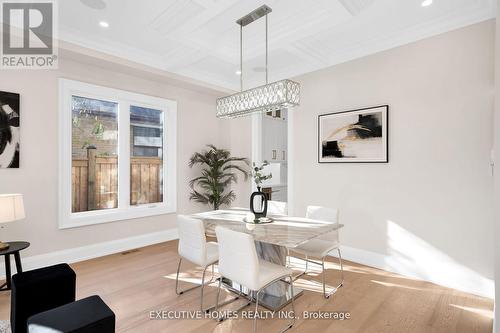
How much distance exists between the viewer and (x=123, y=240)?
4.13 metres

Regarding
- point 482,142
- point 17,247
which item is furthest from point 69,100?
point 482,142

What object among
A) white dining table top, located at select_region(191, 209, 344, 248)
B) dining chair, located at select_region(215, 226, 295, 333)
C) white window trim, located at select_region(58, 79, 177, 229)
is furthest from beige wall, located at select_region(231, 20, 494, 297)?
white window trim, located at select_region(58, 79, 177, 229)

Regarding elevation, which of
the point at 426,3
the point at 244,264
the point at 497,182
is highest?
the point at 426,3

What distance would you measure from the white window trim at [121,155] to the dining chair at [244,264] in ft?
8.46

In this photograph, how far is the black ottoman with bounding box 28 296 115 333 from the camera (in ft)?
4.67

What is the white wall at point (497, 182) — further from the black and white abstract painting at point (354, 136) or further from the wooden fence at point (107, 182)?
the wooden fence at point (107, 182)

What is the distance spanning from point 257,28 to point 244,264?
278 cm

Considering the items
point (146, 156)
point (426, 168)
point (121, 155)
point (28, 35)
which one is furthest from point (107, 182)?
point (426, 168)

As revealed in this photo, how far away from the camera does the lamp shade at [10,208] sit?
8.48ft

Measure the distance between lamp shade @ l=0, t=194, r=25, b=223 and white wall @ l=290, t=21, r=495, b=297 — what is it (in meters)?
3.80

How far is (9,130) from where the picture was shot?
3.11 meters

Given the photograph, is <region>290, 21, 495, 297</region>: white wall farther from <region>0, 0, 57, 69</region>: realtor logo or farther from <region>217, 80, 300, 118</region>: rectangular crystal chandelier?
<region>0, 0, 57, 69</region>: realtor logo

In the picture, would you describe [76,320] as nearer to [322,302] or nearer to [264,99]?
[322,302]

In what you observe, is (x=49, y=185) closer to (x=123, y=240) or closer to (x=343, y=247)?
(x=123, y=240)
